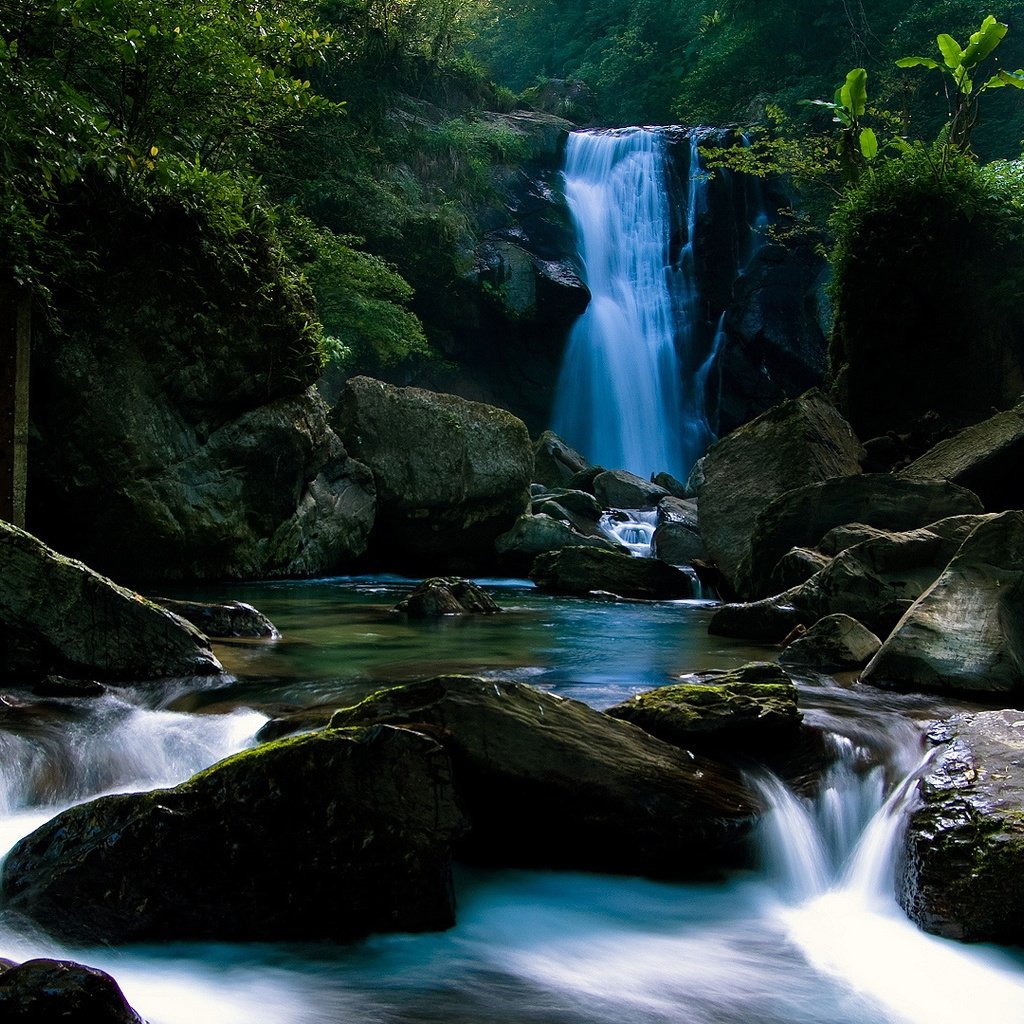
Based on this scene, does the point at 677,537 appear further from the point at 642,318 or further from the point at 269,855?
the point at 642,318

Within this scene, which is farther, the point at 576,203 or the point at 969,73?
the point at 576,203

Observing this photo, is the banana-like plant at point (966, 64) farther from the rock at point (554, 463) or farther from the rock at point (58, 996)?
the rock at point (58, 996)

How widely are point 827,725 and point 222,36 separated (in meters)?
10.9

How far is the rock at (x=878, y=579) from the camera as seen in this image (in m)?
7.71

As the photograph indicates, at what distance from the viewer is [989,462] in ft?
35.0

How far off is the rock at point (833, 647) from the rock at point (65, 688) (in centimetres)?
456

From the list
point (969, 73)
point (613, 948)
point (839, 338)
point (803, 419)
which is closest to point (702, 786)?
point (613, 948)

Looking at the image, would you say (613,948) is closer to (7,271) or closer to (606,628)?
(606,628)

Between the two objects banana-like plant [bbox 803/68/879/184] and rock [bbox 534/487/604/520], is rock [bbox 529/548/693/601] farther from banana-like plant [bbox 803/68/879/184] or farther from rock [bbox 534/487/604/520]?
banana-like plant [bbox 803/68/879/184]

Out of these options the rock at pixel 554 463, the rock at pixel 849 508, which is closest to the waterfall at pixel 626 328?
the rock at pixel 554 463

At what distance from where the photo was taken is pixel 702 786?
4.19 m

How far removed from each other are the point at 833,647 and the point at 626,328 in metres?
22.1

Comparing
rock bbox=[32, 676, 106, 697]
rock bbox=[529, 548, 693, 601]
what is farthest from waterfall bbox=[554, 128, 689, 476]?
rock bbox=[32, 676, 106, 697]

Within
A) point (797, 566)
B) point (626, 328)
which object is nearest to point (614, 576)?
point (797, 566)
